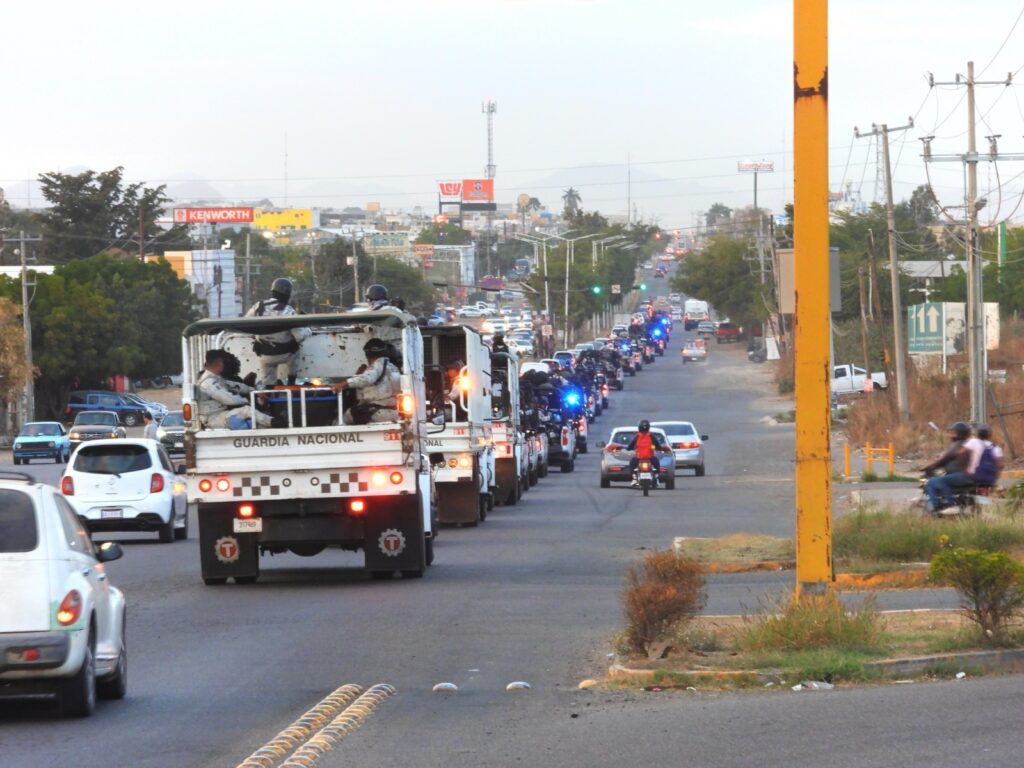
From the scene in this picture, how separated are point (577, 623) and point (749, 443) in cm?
4890

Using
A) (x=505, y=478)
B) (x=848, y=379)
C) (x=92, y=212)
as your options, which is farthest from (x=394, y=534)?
(x=92, y=212)

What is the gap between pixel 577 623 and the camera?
15.4 m

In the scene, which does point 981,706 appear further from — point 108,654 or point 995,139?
point 995,139

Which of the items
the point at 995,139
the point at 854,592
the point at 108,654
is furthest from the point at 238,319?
the point at 995,139

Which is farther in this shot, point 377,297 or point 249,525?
point 377,297

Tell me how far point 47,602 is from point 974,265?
119ft

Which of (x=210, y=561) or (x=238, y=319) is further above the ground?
(x=238, y=319)

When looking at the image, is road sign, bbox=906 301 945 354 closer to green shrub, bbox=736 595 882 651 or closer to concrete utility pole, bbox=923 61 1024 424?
concrete utility pole, bbox=923 61 1024 424

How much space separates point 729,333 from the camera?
14150cm

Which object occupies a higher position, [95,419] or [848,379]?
[848,379]

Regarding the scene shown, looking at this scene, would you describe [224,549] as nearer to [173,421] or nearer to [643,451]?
[643,451]

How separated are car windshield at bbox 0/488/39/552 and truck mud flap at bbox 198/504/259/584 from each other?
28.3 feet

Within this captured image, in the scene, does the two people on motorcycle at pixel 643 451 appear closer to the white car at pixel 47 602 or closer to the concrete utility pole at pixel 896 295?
the concrete utility pole at pixel 896 295

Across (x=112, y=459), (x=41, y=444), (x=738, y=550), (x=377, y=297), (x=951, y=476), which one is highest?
(x=377, y=297)
